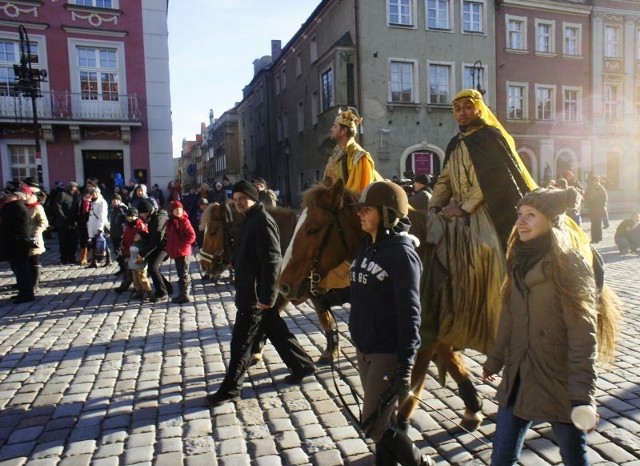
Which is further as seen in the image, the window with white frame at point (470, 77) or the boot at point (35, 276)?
the window with white frame at point (470, 77)

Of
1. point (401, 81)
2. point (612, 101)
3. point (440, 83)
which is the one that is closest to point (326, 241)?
point (401, 81)

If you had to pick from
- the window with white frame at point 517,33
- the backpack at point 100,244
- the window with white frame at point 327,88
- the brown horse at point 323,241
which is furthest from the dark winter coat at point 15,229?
the window with white frame at point 517,33

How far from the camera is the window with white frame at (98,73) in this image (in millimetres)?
20750

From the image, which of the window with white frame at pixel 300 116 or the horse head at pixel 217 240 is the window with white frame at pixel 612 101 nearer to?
the window with white frame at pixel 300 116

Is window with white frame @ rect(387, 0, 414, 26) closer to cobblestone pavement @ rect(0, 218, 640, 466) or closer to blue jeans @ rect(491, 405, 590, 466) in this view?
cobblestone pavement @ rect(0, 218, 640, 466)

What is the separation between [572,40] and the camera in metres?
29.4

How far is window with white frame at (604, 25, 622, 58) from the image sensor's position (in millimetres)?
30281

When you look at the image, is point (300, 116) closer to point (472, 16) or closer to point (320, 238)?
point (472, 16)

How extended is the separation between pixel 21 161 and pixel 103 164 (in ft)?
10.1

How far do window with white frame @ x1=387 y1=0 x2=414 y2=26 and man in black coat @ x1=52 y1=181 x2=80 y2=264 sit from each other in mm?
17444

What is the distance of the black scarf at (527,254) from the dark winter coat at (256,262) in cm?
241

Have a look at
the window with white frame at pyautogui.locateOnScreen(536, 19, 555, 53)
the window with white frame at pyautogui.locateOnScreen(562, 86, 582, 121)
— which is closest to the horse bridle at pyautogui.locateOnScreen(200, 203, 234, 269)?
the window with white frame at pyautogui.locateOnScreen(536, 19, 555, 53)

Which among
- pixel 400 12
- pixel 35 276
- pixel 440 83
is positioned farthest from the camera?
pixel 440 83

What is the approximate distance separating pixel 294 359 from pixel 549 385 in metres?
2.97
